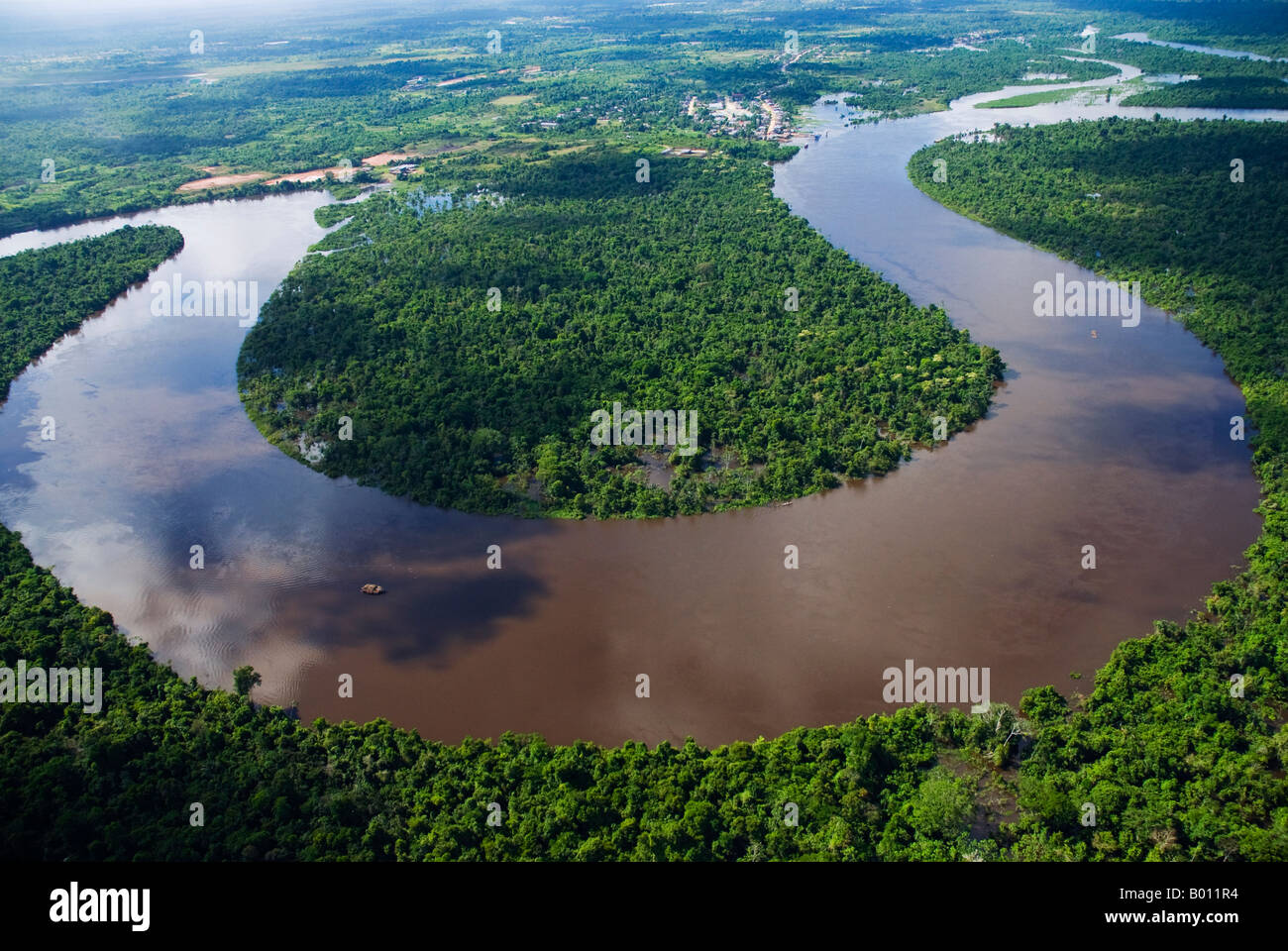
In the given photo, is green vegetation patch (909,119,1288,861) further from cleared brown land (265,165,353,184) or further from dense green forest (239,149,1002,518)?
cleared brown land (265,165,353,184)

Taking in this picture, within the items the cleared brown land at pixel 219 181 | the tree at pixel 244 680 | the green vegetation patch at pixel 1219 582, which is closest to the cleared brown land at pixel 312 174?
the cleared brown land at pixel 219 181

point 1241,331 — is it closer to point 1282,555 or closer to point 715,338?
point 1282,555

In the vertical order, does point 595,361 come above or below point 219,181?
below

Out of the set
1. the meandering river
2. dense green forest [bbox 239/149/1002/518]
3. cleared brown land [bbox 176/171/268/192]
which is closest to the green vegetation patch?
the meandering river

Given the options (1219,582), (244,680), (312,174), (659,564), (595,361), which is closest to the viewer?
(244,680)

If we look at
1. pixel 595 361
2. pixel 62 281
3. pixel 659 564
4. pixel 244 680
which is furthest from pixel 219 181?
pixel 659 564

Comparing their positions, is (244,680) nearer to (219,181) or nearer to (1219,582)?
(1219,582)
